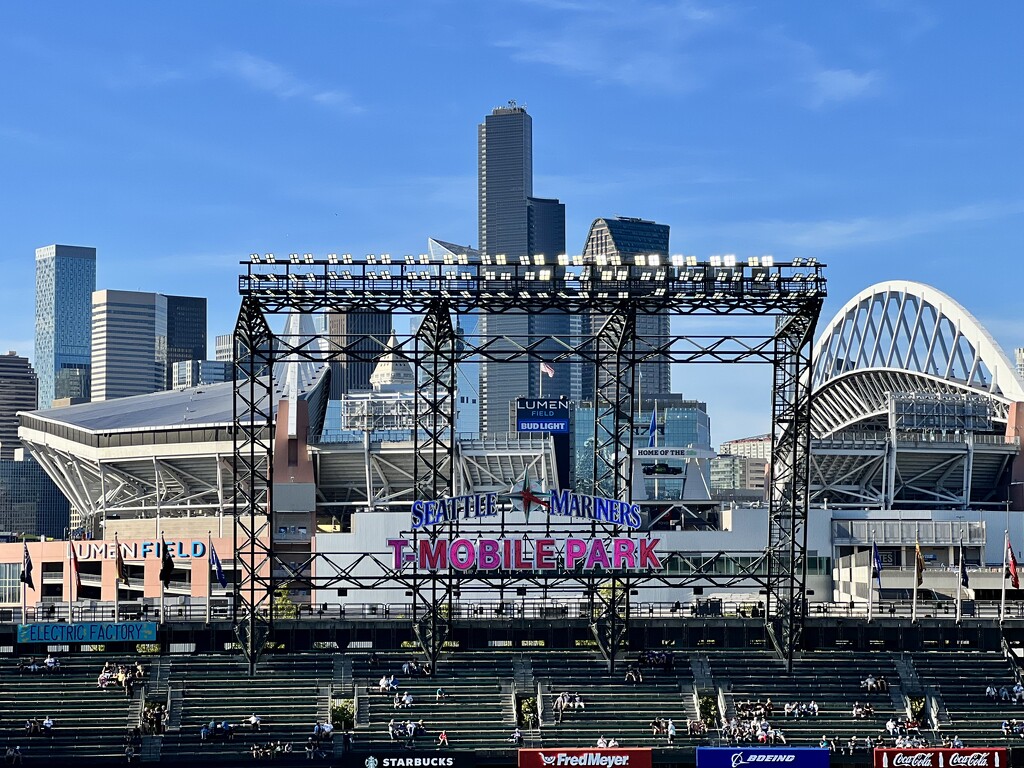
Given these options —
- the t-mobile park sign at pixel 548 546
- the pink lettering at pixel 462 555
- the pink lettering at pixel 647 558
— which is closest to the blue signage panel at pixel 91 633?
the t-mobile park sign at pixel 548 546

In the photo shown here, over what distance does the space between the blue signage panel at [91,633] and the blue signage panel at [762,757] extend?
25.5 m

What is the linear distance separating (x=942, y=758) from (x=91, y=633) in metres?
37.4

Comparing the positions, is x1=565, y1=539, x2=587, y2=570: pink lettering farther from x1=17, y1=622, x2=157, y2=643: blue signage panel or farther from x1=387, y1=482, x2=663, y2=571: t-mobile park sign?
x1=17, y1=622, x2=157, y2=643: blue signage panel

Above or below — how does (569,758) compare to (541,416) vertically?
below

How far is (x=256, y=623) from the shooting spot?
7300 cm

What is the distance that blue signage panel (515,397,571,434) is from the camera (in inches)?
4584

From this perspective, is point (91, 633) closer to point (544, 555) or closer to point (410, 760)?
point (410, 760)

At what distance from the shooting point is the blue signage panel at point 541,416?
116 meters

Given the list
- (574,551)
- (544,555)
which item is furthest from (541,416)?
(574,551)

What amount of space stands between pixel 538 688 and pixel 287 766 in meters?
12.0

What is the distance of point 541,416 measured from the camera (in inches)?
4624

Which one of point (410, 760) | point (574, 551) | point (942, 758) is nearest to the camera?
point (410, 760)

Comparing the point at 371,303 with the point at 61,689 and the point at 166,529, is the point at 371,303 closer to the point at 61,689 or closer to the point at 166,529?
the point at 61,689

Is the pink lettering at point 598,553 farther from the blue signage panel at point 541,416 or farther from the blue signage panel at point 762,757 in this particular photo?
the blue signage panel at point 541,416
